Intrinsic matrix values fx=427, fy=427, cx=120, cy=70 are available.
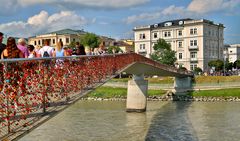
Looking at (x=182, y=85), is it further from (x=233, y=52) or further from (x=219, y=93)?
(x=233, y=52)

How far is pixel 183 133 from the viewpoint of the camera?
29875 millimetres

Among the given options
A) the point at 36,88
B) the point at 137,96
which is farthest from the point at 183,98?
the point at 36,88

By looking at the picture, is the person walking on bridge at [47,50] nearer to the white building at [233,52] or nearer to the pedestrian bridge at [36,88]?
the pedestrian bridge at [36,88]

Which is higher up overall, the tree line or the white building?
the white building

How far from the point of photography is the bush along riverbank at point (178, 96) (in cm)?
6303

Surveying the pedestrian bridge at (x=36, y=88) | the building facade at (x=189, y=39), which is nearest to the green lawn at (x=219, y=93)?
the building facade at (x=189, y=39)

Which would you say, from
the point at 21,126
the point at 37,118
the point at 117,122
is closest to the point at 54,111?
the point at 37,118

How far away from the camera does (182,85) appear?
71688mm

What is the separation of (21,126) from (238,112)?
37.1 meters

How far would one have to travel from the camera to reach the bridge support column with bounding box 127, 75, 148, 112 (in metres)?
46.7

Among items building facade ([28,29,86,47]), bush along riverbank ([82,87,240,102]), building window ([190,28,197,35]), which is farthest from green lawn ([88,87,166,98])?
building facade ([28,29,86,47])

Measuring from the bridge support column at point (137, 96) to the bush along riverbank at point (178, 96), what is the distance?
17728 millimetres

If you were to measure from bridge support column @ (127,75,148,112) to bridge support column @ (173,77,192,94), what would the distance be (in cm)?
2212

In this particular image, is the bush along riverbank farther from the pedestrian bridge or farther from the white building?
the white building
